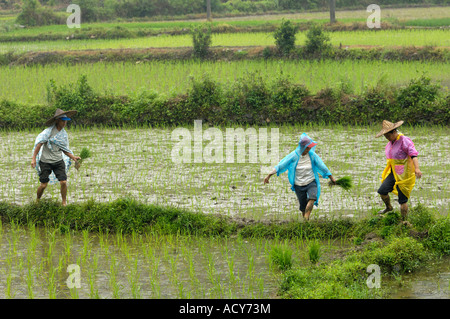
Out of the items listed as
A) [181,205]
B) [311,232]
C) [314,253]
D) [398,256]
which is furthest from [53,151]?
[398,256]

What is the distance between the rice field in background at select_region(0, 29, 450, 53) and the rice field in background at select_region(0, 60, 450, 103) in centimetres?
232

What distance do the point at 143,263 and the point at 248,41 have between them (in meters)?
14.9

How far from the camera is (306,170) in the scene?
680cm

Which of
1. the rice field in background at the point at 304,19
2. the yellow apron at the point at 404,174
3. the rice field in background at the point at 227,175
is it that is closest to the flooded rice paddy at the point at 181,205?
the rice field in background at the point at 227,175

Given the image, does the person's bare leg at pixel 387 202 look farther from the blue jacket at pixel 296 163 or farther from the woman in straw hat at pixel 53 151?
the woman in straw hat at pixel 53 151

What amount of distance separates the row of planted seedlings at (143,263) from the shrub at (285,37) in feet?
36.2

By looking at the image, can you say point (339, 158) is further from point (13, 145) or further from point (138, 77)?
point (138, 77)

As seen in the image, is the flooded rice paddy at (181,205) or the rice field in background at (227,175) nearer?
the flooded rice paddy at (181,205)

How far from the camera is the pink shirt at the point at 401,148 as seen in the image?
6562 mm

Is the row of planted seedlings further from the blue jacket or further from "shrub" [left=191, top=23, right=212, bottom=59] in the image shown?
"shrub" [left=191, top=23, right=212, bottom=59]

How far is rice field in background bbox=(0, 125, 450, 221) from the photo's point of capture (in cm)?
764
